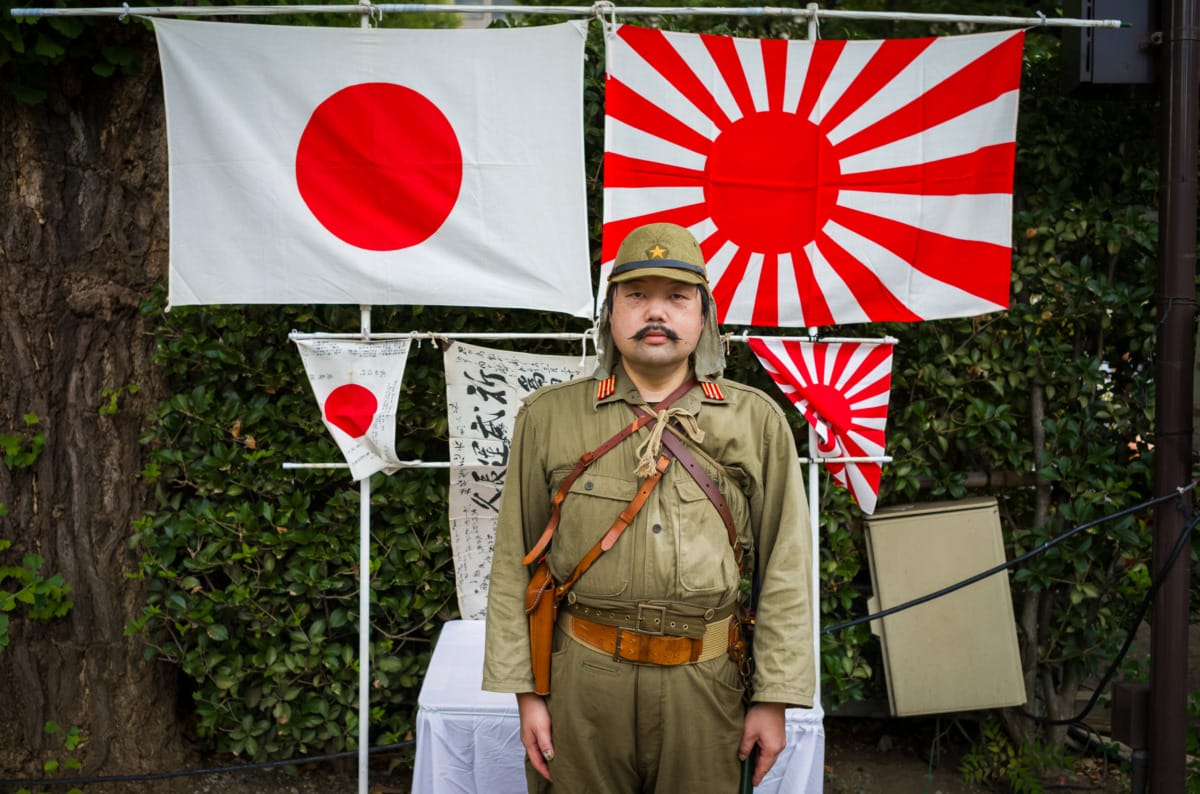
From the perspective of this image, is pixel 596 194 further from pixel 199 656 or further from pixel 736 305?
pixel 199 656

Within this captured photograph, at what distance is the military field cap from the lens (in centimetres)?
235

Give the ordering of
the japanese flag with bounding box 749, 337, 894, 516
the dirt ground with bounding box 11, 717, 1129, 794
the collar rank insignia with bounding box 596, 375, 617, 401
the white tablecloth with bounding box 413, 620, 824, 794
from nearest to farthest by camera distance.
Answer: the collar rank insignia with bounding box 596, 375, 617, 401
the white tablecloth with bounding box 413, 620, 824, 794
the japanese flag with bounding box 749, 337, 894, 516
the dirt ground with bounding box 11, 717, 1129, 794

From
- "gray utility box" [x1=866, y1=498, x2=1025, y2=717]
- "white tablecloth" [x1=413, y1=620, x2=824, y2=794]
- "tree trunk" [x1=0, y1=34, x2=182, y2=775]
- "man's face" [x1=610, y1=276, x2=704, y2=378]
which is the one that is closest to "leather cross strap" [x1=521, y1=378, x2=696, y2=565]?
"man's face" [x1=610, y1=276, x2=704, y2=378]

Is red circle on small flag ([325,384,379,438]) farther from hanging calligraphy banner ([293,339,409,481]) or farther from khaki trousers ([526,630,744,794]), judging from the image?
khaki trousers ([526,630,744,794])

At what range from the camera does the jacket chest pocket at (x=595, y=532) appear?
2.34 metres

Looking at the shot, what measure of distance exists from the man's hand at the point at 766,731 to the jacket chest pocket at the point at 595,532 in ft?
1.45

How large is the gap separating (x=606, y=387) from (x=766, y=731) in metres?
0.91

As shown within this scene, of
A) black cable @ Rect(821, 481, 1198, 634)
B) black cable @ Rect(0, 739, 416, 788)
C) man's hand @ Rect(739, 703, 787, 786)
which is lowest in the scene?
black cable @ Rect(0, 739, 416, 788)

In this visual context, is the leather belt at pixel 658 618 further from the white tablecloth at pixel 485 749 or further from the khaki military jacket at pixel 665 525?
the white tablecloth at pixel 485 749

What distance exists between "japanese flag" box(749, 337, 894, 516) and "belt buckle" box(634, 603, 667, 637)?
4.22 ft

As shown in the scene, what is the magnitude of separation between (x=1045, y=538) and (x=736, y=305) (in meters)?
1.67

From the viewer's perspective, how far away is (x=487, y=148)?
3.29 meters

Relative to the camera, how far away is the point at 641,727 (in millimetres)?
2350

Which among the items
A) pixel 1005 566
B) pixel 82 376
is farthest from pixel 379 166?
pixel 1005 566
